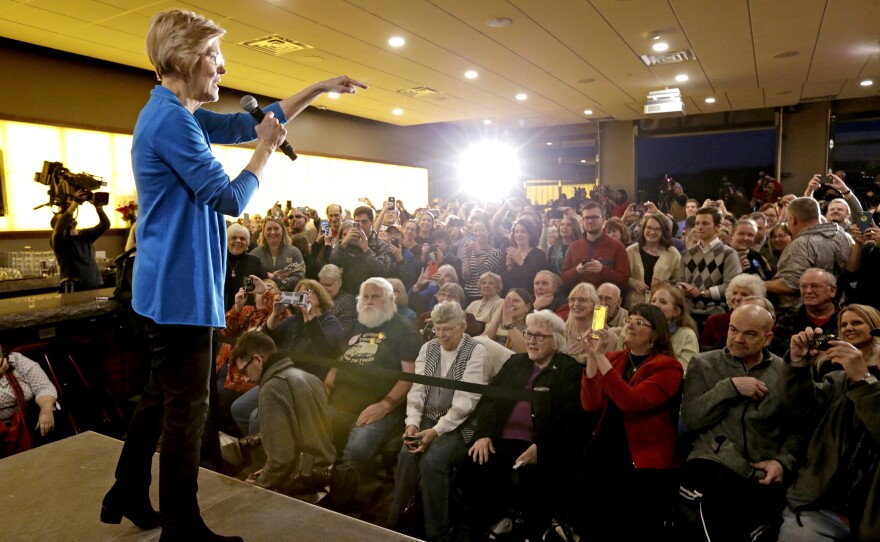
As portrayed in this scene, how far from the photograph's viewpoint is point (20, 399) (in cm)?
292

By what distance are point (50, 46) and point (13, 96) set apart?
2.07 feet

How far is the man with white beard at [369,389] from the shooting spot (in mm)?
2781

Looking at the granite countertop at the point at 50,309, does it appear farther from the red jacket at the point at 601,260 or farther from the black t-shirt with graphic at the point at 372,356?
the red jacket at the point at 601,260

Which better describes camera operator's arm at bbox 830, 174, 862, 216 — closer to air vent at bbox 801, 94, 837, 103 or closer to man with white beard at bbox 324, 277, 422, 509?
man with white beard at bbox 324, 277, 422, 509

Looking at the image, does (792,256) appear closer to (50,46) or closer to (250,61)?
(250,61)

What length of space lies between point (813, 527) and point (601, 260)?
219cm

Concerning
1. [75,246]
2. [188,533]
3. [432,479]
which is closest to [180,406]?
[188,533]

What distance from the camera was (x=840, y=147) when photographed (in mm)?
11109

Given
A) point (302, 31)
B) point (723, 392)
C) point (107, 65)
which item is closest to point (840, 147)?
point (302, 31)

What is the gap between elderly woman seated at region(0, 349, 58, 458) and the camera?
2.83m

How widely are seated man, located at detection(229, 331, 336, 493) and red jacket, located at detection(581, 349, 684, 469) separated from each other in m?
1.28

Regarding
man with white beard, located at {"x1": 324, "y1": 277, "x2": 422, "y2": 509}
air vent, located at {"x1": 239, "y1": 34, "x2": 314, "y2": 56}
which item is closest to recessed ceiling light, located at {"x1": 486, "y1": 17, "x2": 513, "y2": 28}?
air vent, located at {"x1": 239, "y1": 34, "x2": 314, "y2": 56}

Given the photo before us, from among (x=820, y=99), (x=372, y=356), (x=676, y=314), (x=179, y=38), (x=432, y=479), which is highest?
(x=820, y=99)

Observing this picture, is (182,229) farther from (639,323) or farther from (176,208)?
(639,323)
